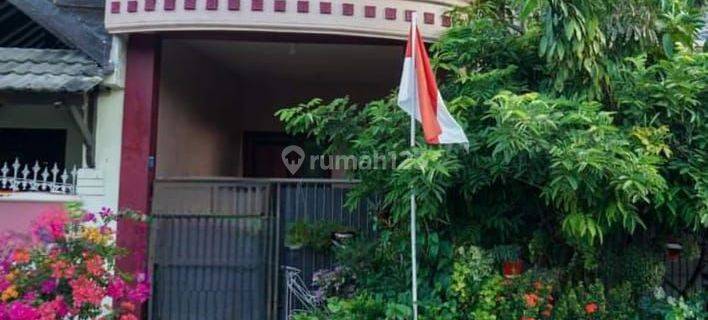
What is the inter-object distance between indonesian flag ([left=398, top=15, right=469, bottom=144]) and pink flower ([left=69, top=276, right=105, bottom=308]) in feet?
8.53

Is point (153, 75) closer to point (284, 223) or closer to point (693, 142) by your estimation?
point (284, 223)

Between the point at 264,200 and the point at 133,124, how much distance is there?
149 cm

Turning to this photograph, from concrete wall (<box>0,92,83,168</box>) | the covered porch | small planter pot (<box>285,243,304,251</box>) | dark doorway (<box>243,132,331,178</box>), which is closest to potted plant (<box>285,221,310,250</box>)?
small planter pot (<box>285,243,304,251</box>)

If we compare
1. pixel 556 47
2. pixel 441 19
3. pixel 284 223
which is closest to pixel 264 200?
pixel 284 223

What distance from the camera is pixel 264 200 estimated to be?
6.46 m

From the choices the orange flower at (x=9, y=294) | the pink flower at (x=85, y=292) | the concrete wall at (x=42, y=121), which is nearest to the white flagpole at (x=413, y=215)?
the pink flower at (x=85, y=292)

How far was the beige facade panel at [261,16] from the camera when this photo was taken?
591 cm

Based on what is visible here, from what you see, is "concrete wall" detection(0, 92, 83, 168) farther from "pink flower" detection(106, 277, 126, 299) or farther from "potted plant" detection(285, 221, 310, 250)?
"pink flower" detection(106, 277, 126, 299)

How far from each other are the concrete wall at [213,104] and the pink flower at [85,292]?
265cm

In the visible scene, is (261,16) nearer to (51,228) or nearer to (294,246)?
(294,246)

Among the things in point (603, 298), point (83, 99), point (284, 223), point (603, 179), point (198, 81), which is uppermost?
point (198, 81)

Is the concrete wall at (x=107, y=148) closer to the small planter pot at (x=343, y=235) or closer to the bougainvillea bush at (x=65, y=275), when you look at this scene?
the bougainvillea bush at (x=65, y=275)

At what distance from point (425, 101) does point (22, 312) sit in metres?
3.14

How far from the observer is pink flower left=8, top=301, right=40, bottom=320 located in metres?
4.20
